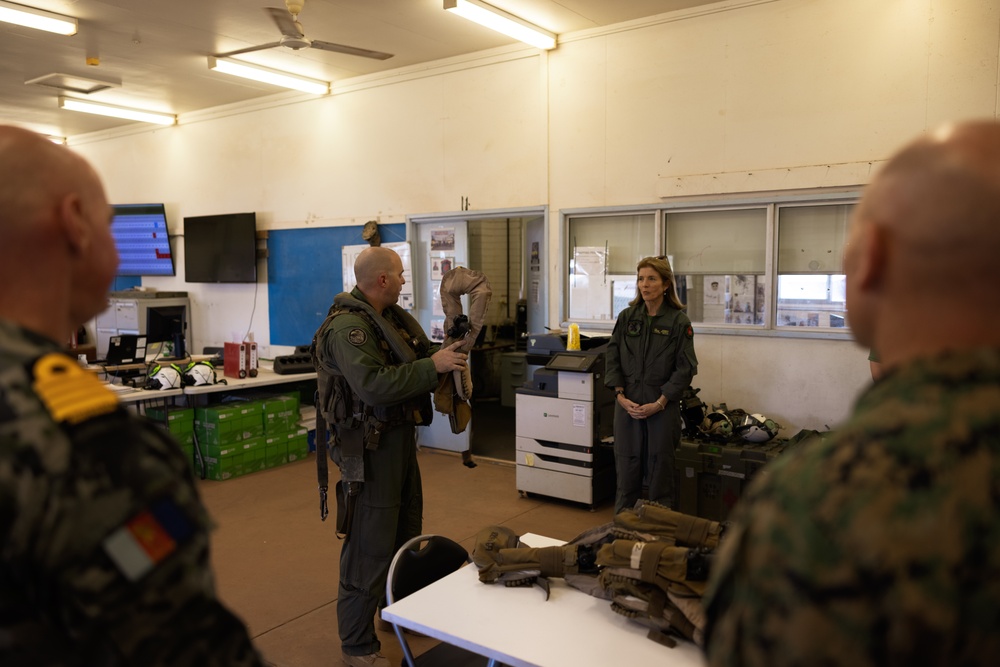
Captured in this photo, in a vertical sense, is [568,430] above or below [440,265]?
below

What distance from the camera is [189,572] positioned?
0.92 m

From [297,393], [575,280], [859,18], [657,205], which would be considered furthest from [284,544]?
[859,18]

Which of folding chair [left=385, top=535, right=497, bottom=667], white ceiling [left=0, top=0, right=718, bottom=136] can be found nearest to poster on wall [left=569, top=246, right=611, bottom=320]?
white ceiling [left=0, top=0, right=718, bottom=136]

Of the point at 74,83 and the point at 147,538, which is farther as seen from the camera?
the point at 74,83

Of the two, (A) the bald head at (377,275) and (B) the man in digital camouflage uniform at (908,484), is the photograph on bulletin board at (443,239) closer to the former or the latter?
(A) the bald head at (377,275)

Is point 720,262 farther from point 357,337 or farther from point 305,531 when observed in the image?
point 305,531

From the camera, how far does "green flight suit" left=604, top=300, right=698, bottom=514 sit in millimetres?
4676

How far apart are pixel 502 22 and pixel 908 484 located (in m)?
5.48

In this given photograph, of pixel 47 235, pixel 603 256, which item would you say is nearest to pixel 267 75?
pixel 603 256

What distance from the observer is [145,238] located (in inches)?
379

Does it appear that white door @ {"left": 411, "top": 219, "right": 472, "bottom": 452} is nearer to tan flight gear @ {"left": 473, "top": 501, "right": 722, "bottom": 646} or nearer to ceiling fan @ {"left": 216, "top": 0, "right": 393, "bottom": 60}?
ceiling fan @ {"left": 216, "top": 0, "right": 393, "bottom": 60}

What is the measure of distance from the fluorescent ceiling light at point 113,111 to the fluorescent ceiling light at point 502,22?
5.32m

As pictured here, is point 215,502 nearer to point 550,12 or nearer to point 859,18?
point 550,12

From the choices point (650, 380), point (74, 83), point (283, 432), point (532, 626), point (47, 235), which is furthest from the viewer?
point (74, 83)
